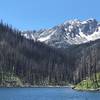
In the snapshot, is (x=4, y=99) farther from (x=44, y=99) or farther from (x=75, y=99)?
(x=75, y=99)

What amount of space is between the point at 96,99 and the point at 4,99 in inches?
1572

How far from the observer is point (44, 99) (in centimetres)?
16075

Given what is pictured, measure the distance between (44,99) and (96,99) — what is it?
74.3 feet

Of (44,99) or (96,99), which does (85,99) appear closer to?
(96,99)

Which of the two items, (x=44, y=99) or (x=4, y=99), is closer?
(x=4, y=99)

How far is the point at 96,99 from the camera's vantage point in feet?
523

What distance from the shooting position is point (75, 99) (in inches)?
6304

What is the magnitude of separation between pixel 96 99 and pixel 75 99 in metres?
9.10

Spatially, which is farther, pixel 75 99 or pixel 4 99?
pixel 75 99

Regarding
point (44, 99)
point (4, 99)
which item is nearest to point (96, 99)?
point (44, 99)

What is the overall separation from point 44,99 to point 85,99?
1788cm

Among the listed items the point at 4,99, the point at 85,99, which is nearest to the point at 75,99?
the point at 85,99

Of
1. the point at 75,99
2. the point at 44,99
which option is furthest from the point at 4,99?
the point at 75,99

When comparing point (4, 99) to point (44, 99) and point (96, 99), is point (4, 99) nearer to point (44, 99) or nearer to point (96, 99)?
point (44, 99)
